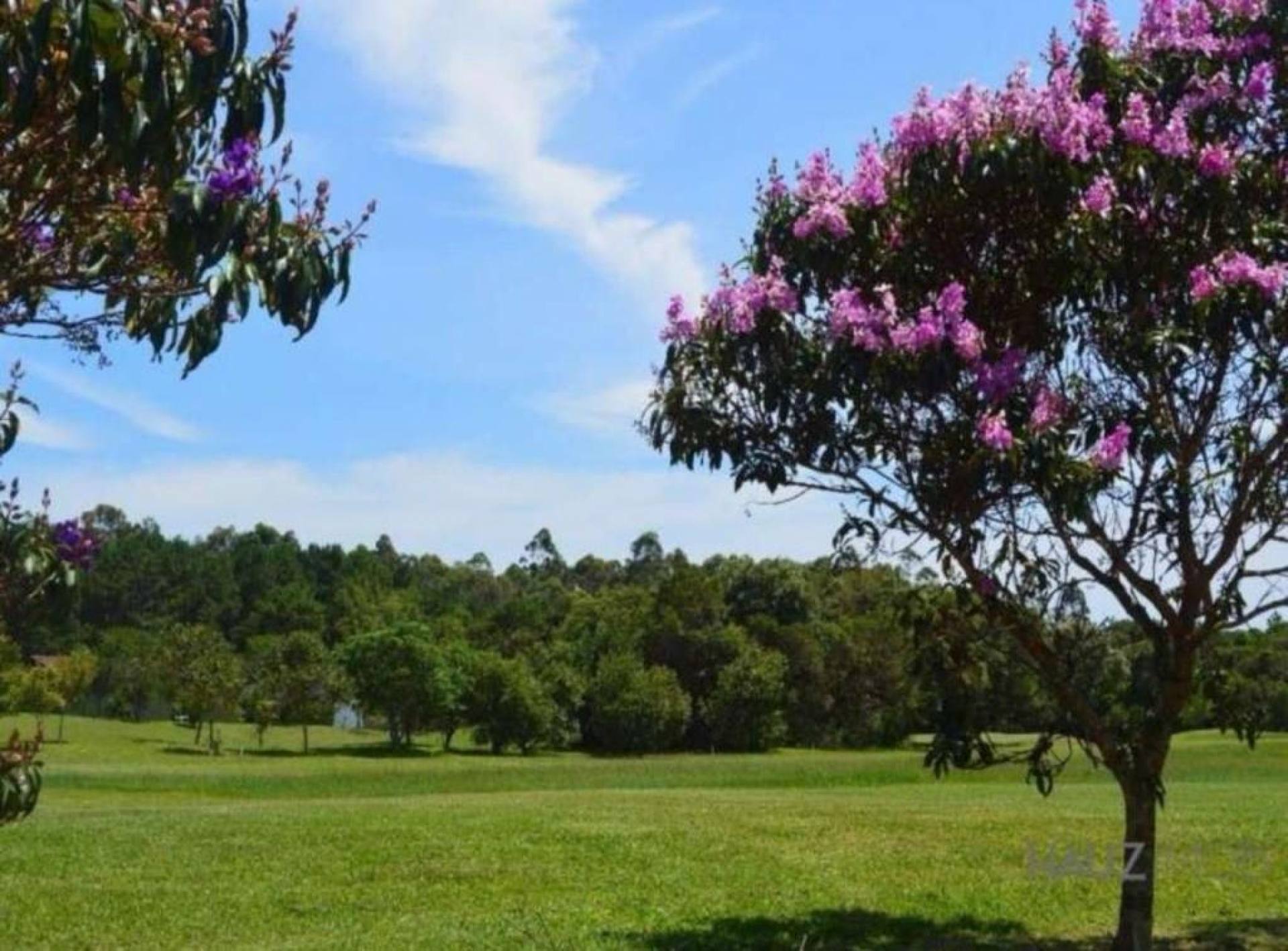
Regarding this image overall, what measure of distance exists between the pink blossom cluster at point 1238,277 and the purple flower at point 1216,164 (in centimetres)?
67

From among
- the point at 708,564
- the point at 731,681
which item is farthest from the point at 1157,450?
the point at 708,564

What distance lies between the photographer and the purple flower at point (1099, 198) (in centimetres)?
941

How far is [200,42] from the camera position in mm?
3500

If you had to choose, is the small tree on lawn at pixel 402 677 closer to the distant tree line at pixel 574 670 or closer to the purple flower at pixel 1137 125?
the distant tree line at pixel 574 670

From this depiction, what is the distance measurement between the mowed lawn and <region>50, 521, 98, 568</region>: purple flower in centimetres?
545

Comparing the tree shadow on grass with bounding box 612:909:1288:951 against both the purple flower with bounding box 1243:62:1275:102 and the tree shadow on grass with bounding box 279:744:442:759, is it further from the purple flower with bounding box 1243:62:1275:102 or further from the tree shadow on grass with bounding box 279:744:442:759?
the tree shadow on grass with bounding box 279:744:442:759

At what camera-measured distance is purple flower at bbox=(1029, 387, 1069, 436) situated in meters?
9.06

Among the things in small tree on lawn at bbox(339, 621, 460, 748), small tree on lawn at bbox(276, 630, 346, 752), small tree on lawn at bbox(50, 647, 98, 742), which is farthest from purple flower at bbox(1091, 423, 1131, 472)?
small tree on lawn at bbox(276, 630, 346, 752)

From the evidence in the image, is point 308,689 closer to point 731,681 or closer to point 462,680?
point 462,680

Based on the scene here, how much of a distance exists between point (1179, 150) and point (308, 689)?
83.7 meters

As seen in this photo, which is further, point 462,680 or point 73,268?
point 462,680

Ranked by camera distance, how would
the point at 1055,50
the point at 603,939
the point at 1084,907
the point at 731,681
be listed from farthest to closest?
the point at 731,681 < the point at 1084,907 < the point at 603,939 < the point at 1055,50

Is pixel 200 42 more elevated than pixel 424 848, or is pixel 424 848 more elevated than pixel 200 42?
pixel 200 42

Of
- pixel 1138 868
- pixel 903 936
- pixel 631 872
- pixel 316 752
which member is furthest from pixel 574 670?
pixel 1138 868
